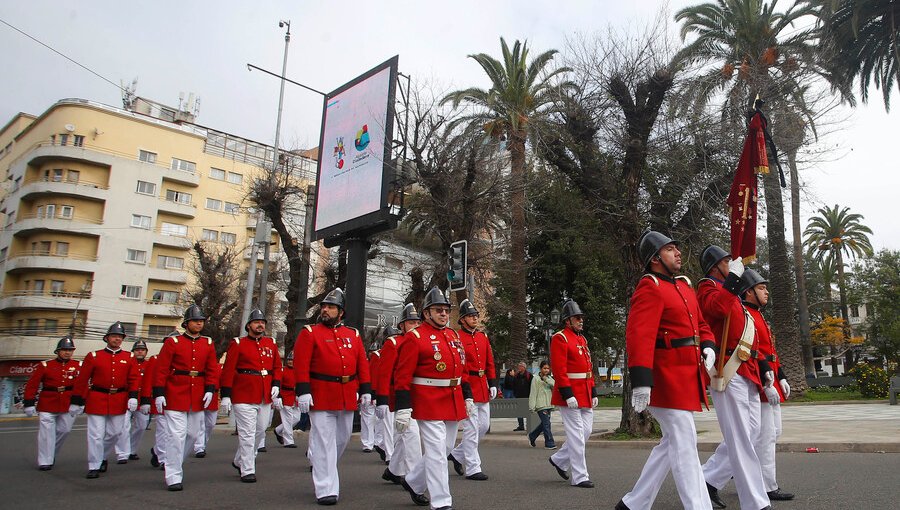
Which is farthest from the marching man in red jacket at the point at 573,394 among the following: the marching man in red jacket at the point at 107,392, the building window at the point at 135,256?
the building window at the point at 135,256

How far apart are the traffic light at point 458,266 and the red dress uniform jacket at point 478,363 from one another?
362 centimetres

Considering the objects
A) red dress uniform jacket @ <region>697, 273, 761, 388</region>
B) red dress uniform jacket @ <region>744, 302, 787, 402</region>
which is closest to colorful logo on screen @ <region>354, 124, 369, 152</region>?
red dress uniform jacket @ <region>744, 302, 787, 402</region>

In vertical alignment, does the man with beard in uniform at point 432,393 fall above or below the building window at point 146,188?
below

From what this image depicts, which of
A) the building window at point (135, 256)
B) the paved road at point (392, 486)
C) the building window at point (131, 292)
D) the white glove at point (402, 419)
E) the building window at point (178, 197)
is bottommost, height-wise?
the paved road at point (392, 486)

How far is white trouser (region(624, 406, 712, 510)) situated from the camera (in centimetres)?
453

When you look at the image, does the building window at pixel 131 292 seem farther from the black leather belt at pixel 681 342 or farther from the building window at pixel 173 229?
the black leather belt at pixel 681 342

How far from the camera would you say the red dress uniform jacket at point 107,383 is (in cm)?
975

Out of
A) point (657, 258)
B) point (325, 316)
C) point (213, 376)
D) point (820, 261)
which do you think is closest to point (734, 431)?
point (657, 258)

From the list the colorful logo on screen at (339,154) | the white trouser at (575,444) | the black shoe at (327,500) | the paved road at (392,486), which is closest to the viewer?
the paved road at (392,486)

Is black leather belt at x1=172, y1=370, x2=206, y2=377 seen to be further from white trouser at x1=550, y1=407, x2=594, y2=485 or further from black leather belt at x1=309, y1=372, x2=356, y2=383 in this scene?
white trouser at x1=550, y1=407, x2=594, y2=485

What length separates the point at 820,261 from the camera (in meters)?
53.3

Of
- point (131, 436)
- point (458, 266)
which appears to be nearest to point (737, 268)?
point (458, 266)

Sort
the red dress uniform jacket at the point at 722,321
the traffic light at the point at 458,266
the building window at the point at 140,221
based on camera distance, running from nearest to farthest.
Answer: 1. the red dress uniform jacket at the point at 722,321
2. the traffic light at the point at 458,266
3. the building window at the point at 140,221

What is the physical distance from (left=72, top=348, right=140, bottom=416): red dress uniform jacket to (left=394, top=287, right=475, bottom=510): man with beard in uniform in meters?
5.51
